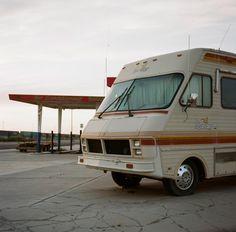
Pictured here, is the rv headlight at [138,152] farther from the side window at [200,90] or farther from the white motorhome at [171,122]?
the side window at [200,90]

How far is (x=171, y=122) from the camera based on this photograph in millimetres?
10117

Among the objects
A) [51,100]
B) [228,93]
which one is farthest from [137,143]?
[51,100]

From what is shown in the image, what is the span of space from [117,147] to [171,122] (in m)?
1.33

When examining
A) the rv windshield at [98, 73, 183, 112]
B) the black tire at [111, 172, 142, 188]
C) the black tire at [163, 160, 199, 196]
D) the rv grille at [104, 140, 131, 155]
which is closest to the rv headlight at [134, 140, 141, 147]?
the rv grille at [104, 140, 131, 155]

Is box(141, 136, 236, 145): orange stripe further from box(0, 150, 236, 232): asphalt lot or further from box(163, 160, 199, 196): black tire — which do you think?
box(0, 150, 236, 232): asphalt lot

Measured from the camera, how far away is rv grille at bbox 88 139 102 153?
1105 cm

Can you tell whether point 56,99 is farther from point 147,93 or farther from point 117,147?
point 117,147

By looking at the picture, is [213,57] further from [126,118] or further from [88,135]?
[88,135]

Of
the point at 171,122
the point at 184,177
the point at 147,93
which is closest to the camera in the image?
the point at 171,122

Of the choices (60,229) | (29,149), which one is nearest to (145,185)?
(60,229)

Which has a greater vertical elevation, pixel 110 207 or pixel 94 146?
pixel 94 146

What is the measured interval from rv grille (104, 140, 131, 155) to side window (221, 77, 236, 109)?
2.70 m

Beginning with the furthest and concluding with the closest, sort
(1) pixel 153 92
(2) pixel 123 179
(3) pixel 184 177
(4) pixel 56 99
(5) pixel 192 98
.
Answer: (4) pixel 56 99 → (2) pixel 123 179 → (1) pixel 153 92 → (3) pixel 184 177 → (5) pixel 192 98

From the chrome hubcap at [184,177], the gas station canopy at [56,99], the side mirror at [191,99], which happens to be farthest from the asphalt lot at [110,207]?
the gas station canopy at [56,99]
